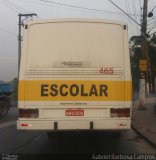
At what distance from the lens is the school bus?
12266mm

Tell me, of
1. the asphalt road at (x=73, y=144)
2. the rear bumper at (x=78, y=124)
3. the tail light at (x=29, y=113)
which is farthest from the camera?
the asphalt road at (x=73, y=144)

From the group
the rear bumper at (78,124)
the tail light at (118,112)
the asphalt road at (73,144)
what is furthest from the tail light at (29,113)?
the tail light at (118,112)

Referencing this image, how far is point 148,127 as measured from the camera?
63.4 ft

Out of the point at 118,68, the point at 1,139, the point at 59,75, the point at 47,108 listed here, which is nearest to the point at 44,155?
the point at 47,108

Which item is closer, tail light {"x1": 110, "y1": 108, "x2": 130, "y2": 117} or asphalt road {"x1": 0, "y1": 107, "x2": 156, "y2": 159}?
tail light {"x1": 110, "y1": 108, "x2": 130, "y2": 117}

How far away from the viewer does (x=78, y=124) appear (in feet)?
40.0

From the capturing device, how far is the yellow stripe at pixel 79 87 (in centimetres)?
1236

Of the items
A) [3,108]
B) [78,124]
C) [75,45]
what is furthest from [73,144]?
[3,108]

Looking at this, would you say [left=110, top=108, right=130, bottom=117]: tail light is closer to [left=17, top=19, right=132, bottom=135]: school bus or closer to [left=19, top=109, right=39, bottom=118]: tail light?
[left=17, top=19, right=132, bottom=135]: school bus

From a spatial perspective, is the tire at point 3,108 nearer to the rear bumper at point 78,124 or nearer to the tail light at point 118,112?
the rear bumper at point 78,124

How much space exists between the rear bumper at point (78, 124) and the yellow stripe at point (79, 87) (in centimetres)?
54

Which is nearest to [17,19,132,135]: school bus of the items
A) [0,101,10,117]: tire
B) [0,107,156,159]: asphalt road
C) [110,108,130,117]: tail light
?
[110,108,130,117]: tail light

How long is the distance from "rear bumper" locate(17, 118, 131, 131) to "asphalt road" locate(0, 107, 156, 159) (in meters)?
0.88

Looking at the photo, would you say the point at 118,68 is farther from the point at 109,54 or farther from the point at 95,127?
the point at 95,127
